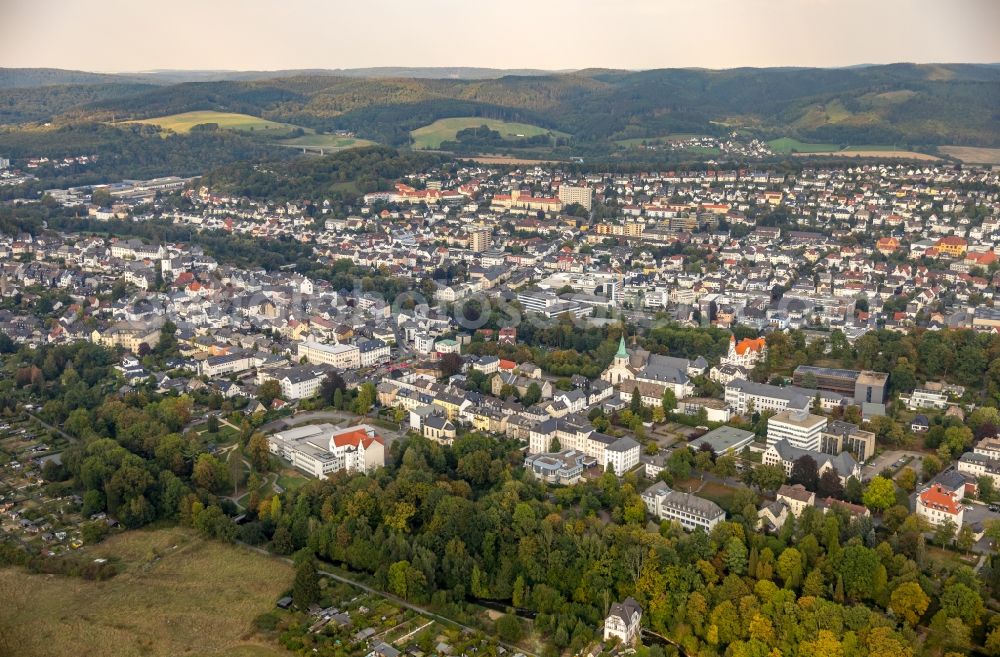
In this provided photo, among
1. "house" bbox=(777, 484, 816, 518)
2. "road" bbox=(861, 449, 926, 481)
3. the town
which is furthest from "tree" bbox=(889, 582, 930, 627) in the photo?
"road" bbox=(861, 449, 926, 481)

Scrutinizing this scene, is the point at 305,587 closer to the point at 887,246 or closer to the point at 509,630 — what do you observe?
the point at 509,630

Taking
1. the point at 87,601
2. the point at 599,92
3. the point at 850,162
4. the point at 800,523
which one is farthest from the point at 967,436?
the point at 599,92

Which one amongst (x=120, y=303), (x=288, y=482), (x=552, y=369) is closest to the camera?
(x=288, y=482)

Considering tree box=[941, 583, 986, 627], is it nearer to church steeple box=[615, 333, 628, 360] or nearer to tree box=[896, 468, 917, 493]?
tree box=[896, 468, 917, 493]

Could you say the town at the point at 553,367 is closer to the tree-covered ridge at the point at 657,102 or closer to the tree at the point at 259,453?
the tree at the point at 259,453

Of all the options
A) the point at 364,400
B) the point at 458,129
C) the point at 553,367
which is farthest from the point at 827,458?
the point at 458,129

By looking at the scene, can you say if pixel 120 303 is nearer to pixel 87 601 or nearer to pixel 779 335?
pixel 87 601
